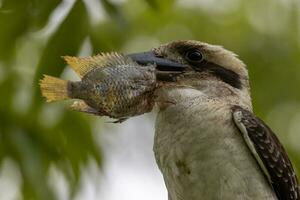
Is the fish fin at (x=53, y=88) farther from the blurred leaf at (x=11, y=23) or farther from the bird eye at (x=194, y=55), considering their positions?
the bird eye at (x=194, y=55)

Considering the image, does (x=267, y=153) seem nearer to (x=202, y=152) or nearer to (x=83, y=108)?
(x=202, y=152)

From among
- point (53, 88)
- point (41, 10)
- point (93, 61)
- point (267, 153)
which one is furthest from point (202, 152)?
point (41, 10)

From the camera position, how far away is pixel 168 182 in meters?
5.04

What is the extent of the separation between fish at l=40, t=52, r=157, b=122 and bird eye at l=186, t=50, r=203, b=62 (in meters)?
0.39

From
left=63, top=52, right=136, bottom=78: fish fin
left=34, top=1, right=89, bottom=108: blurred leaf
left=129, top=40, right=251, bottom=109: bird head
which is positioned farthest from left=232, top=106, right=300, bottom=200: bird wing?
left=34, top=1, right=89, bottom=108: blurred leaf

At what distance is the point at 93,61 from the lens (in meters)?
4.83

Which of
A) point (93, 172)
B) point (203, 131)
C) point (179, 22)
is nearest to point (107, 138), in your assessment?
point (179, 22)

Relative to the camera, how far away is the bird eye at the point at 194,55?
17.5 feet

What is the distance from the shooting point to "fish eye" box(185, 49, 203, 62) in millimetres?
5348

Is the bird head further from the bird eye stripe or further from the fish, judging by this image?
the fish

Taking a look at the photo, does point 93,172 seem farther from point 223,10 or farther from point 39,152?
point 223,10

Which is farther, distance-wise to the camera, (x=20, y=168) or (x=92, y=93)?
(x=20, y=168)

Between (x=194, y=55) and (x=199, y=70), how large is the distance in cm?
10

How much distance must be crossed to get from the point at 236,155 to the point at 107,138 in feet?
8.56
